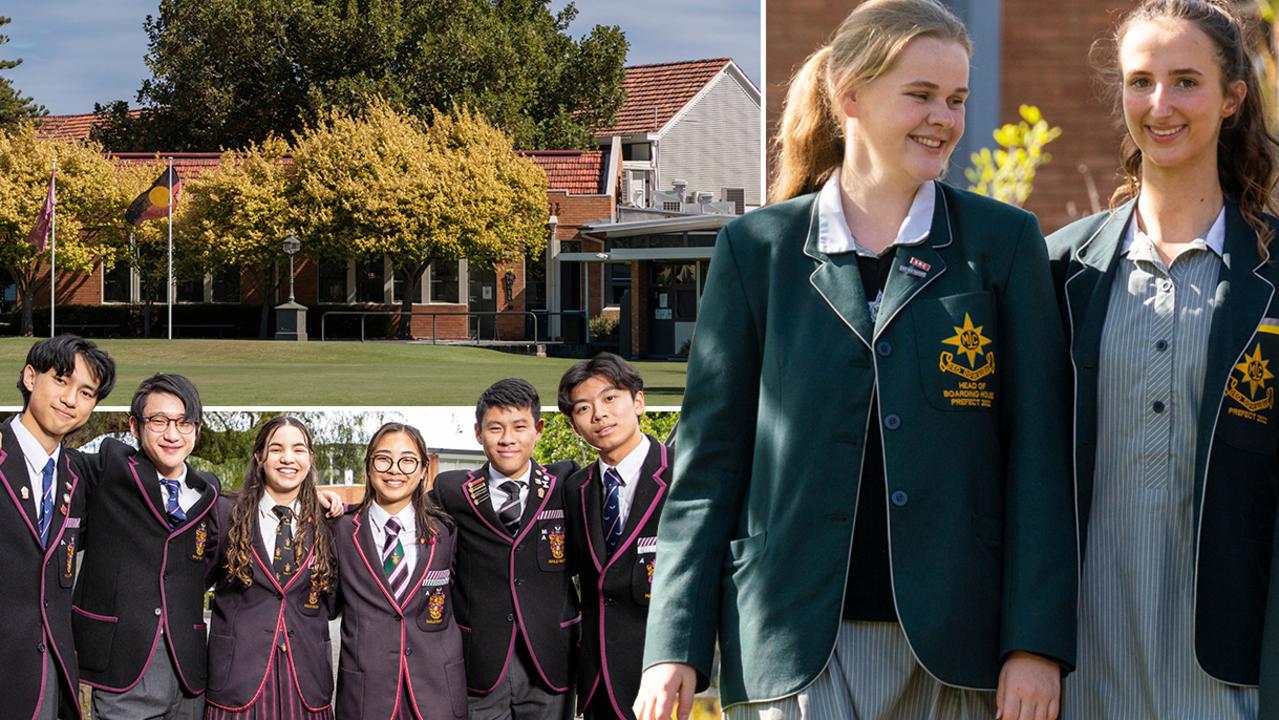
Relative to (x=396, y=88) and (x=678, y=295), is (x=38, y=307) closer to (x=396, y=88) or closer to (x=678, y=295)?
(x=396, y=88)

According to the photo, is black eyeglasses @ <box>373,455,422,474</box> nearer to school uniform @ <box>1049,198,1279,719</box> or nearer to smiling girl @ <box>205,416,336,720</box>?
smiling girl @ <box>205,416,336,720</box>

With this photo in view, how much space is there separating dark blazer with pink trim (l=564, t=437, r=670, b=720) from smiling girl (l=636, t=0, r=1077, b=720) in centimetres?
162

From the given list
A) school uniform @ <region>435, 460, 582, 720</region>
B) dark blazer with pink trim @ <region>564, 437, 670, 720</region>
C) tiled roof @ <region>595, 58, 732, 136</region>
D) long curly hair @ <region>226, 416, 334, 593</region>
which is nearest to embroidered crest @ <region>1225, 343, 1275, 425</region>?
dark blazer with pink trim @ <region>564, 437, 670, 720</region>

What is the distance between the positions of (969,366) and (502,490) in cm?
213

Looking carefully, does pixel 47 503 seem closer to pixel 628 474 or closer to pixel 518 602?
pixel 518 602

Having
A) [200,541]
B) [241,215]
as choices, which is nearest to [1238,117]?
[200,541]

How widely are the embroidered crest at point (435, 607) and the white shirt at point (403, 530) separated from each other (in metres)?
0.08

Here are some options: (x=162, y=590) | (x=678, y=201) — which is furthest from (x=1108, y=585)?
(x=678, y=201)

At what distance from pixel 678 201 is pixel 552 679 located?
2472 centimetres

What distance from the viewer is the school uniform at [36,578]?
3.49 meters

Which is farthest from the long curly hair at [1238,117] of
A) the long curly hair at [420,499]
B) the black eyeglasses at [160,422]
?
the black eyeglasses at [160,422]

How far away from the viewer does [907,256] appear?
6.17 ft

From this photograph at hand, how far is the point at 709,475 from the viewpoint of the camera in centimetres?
192

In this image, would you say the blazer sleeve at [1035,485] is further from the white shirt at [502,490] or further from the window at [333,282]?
the window at [333,282]
